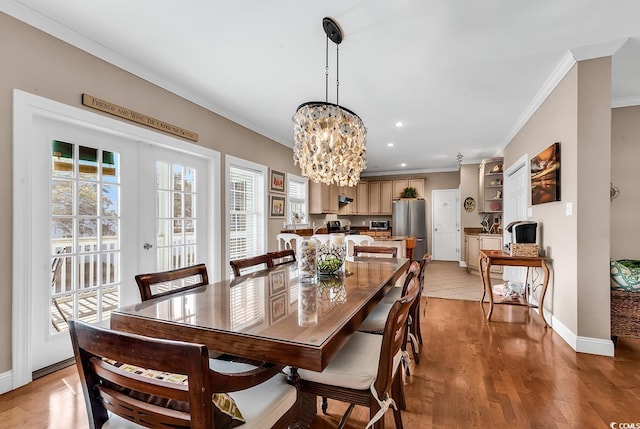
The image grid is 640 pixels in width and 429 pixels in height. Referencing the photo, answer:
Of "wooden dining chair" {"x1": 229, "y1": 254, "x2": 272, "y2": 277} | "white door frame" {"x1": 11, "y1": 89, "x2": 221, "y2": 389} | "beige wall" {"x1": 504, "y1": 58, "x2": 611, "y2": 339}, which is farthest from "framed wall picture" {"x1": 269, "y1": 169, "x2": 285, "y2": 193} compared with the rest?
"beige wall" {"x1": 504, "y1": 58, "x2": 611, "y2": 339}

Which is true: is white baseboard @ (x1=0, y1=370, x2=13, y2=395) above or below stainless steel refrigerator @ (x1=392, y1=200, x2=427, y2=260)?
below

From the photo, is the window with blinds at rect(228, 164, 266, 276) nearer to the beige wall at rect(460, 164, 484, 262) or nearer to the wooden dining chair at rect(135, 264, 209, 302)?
the wooden dining chair at rect(135, 264, 209, 302)

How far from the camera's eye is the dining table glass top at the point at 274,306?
1081 millimetres

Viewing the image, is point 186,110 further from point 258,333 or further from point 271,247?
point 258,333

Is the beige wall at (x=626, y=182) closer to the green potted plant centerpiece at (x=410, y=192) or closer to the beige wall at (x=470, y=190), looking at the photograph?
the beige wall at (x=470, y=190)

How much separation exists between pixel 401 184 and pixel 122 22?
23.1 feet

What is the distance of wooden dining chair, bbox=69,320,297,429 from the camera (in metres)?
0.72

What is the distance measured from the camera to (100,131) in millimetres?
2564

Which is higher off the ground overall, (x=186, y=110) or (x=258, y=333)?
(x=186, y=110)

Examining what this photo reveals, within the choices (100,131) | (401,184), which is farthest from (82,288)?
(401,184)

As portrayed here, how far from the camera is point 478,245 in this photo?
594 cm

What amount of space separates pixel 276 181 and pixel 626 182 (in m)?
4.56

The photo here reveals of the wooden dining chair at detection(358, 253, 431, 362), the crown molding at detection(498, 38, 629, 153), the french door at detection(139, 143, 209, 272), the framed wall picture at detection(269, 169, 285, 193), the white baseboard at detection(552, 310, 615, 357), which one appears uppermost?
the crown molding at detection(498, 38, 629, 153)

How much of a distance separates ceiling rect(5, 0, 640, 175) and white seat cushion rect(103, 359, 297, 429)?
7.19 ft
